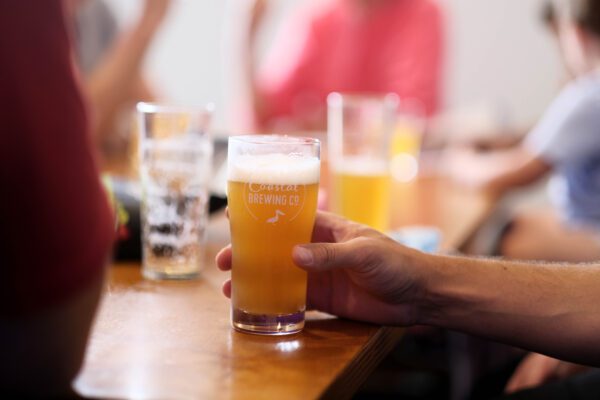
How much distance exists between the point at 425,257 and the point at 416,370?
1.17 metres

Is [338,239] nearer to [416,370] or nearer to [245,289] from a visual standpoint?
[245,289]

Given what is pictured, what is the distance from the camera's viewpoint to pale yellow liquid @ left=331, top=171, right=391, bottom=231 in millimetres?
1444

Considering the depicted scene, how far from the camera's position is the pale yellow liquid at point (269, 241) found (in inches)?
33.0

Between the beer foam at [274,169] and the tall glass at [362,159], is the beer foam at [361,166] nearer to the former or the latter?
the tall glass at [362,159]

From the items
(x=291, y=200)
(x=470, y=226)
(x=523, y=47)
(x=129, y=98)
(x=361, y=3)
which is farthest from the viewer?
(x=523, y=47)

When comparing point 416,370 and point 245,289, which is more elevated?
point 245,289

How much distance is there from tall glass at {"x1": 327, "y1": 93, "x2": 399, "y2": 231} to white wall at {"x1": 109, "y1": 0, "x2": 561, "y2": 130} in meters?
3.21

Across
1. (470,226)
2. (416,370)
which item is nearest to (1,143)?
(470,226)

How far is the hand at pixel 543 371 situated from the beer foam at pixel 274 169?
0.70 metres

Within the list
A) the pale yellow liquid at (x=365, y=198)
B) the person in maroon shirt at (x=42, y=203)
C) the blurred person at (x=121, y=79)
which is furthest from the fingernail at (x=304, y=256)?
the blurred person at (x=121, y=79)

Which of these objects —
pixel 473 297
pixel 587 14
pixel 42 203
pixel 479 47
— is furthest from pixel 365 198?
pixel 479 47

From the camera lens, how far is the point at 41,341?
2.02 ft

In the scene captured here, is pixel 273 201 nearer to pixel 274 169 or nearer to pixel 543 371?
pixel 274 169

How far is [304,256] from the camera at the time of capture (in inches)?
32.8
